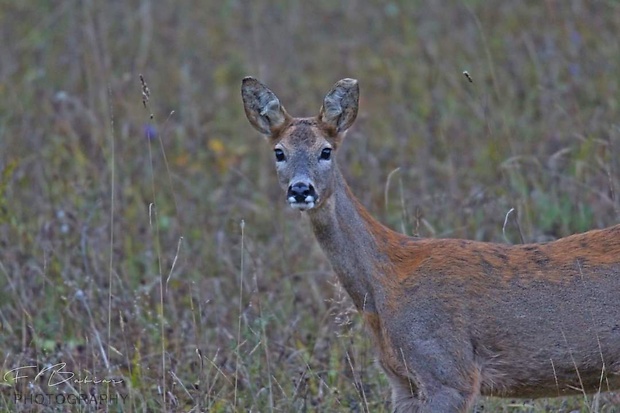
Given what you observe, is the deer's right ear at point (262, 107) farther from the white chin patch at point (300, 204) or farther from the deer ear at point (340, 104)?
the white chin patch at point (300, 204)

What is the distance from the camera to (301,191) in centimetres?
560

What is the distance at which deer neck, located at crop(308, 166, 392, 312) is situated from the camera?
18.9 ft

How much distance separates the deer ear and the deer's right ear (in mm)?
221

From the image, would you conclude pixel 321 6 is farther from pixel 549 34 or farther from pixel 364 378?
pixel 364 378

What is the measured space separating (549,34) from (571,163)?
103 inches

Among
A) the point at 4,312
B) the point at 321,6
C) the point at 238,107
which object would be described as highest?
the point at 321,6

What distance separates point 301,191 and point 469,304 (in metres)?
0.91

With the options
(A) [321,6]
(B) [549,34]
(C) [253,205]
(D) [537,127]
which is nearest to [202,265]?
(C) [253,205]

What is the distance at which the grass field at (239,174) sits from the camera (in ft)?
20.9

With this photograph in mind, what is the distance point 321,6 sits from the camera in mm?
13156

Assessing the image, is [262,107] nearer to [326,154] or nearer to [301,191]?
[326,154]
